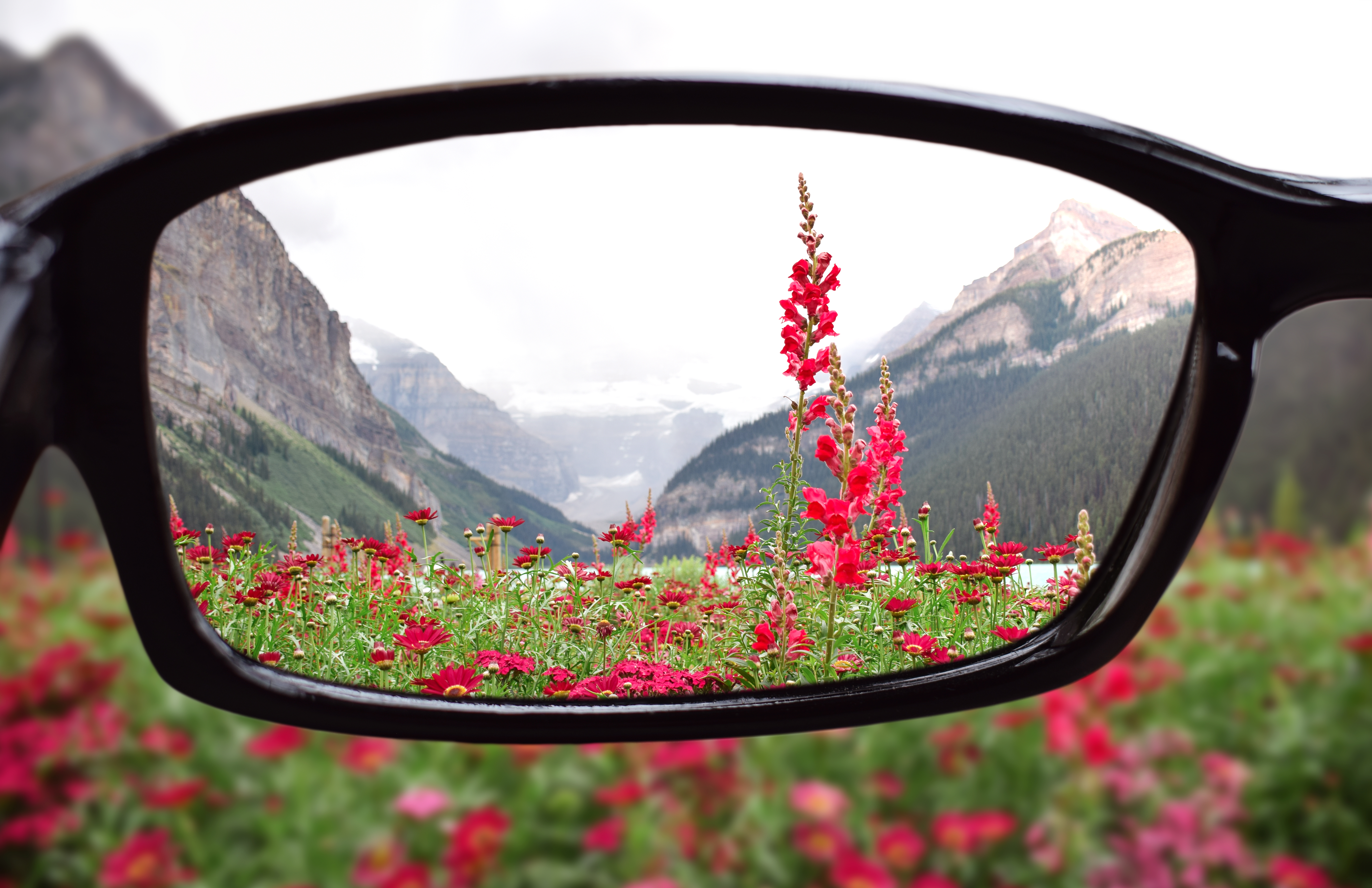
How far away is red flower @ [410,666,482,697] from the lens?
1.61 feet

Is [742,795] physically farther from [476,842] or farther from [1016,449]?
[1016,449]

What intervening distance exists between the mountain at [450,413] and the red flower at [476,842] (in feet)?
3.07

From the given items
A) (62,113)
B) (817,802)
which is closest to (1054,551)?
(817,802)

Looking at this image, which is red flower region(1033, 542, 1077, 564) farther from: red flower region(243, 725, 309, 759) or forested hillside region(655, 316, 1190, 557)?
red flower region(243, 725, 309, 759)

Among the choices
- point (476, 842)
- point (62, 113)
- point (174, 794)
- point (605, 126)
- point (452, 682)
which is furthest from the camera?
point (62, 113)

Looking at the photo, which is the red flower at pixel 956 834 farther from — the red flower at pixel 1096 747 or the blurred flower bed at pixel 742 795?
the red flower at pixel 1096 747

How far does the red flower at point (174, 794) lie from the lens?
49.4 inches

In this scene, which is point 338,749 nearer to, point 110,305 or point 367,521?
point 367,521

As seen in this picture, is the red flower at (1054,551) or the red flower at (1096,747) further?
the red flower at (1096,747)

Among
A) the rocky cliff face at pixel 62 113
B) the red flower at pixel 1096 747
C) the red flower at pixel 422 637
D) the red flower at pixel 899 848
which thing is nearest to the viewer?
the red flower at pixel 422 637

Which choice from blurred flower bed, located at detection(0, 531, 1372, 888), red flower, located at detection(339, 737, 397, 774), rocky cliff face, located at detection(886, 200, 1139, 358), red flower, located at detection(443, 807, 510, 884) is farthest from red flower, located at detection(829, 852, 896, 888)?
rocky cliff face, located at detection(886, 200, 1139, 358)

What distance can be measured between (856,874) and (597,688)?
39.5 inches

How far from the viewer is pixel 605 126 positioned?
0.40m

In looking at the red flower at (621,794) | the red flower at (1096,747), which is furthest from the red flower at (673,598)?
the red flower at (1096,747)
